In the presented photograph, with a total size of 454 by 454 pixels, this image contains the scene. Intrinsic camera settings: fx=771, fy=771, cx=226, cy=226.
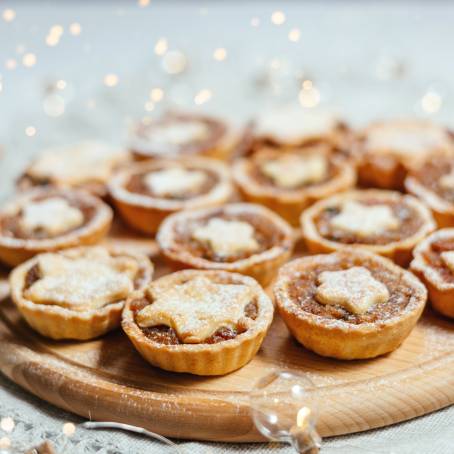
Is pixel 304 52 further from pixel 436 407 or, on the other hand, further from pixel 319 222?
pixel 436 407

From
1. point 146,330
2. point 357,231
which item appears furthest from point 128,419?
point 357,231

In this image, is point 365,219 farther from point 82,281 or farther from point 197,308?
point 82,281

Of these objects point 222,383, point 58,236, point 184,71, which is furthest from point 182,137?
point 222,383

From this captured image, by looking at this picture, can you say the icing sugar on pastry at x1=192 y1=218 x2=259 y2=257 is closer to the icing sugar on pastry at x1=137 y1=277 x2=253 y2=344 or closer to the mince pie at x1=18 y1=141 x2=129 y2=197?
the icing sugar on pastry at x1=137 y1=277 x2=253 y2=344

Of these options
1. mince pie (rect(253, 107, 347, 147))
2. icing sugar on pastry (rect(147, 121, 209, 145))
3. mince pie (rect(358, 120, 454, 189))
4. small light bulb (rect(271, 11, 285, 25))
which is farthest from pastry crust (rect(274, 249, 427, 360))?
small light bulb (rect(271, 11, 285, 25))

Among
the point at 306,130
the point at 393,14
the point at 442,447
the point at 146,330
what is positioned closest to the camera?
the point at 442,447

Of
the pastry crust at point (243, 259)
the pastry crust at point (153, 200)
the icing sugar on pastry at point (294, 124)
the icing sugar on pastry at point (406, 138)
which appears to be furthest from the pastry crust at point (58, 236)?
the icing sugar on pastry at point (406, 138)
